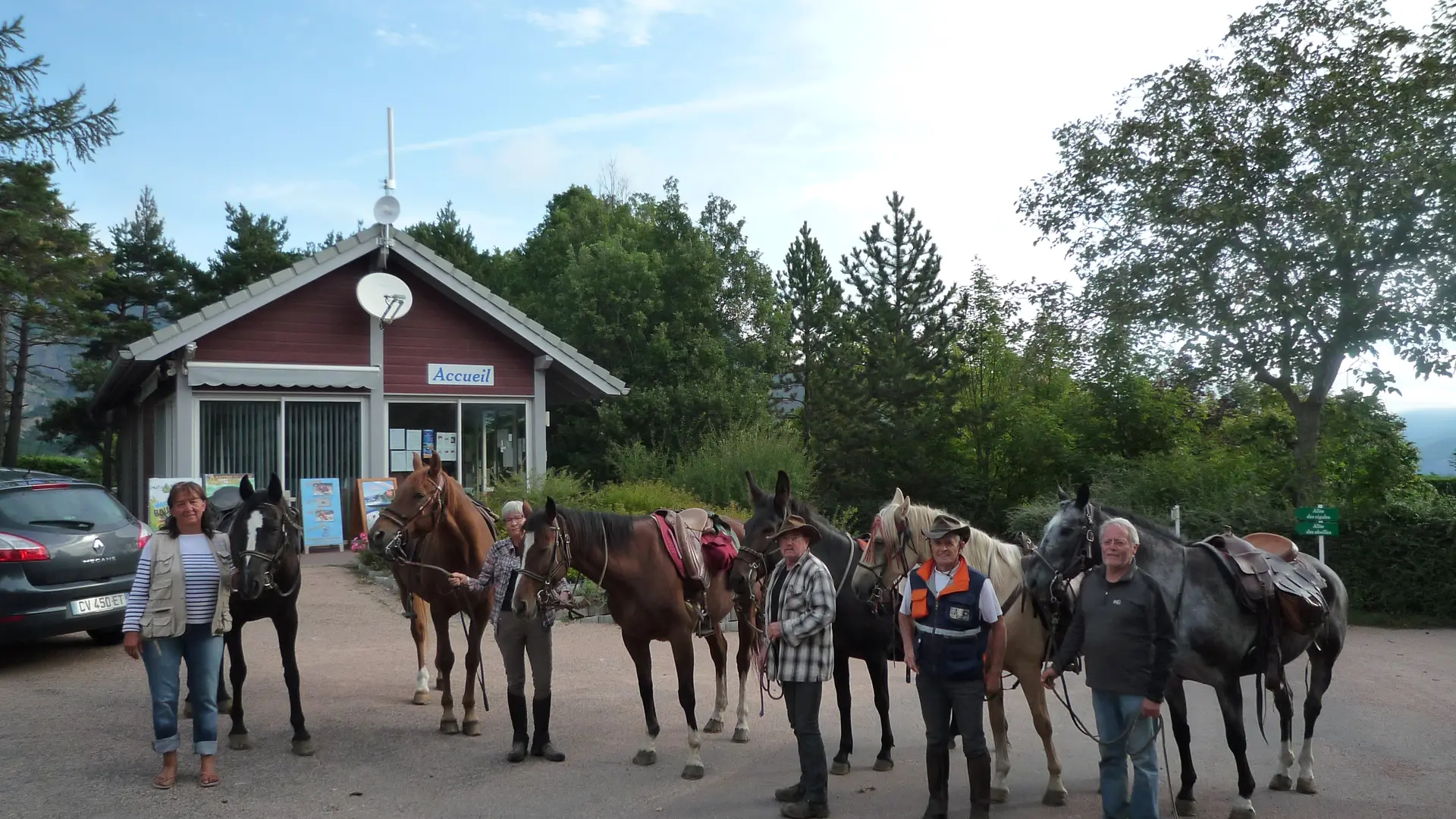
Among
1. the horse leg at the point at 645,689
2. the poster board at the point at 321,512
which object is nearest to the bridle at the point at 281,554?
the horse leg at the point at 645,689

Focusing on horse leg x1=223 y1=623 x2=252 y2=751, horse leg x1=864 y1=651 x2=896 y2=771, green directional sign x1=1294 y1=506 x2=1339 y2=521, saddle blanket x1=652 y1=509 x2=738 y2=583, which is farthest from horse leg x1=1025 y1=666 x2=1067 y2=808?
green directional sign x1=1294 y1=506 x2=1339 y2=521

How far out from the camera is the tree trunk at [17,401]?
1262 inches

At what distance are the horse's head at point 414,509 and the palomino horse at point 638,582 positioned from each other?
4.63ft

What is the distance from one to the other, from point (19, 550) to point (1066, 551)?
853 cm

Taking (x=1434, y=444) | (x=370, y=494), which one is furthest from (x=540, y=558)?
(x=1434, y=444)

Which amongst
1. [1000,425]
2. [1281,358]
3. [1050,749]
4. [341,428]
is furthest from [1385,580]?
[341,428]

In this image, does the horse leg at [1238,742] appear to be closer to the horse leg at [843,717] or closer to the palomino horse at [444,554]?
the horse leg at [843,717]

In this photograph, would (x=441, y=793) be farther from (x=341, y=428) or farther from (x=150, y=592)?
(x=341, y=428)

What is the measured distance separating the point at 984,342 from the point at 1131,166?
9.94 m

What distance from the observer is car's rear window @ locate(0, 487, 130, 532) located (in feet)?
28.5

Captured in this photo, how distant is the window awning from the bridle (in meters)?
9.76

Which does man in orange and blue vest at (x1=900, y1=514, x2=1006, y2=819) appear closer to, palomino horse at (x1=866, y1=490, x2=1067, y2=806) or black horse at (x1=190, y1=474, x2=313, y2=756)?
palomino horse at (x1=866, y1=490, x2=1067, y2=806)

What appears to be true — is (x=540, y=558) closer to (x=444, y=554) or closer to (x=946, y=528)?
(x=444, y=554)

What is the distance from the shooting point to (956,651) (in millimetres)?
4875
